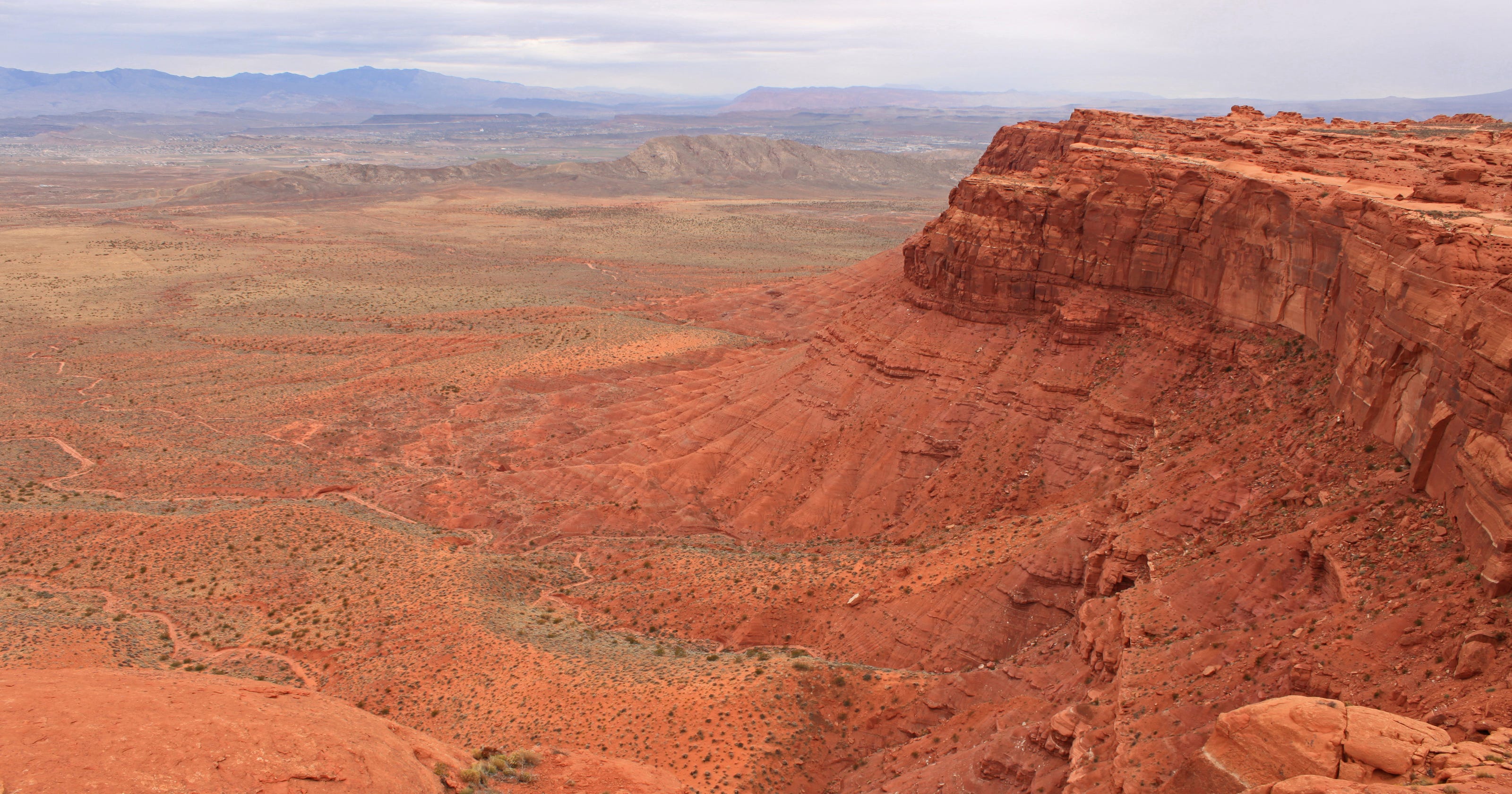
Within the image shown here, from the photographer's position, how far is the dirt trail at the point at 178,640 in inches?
1112

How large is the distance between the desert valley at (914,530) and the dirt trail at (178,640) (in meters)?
0.14

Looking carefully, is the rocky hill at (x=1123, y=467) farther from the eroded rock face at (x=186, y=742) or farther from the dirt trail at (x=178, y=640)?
the eroded rock face at (x=186, y=742)

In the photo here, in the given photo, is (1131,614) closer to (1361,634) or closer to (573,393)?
(1361,634)

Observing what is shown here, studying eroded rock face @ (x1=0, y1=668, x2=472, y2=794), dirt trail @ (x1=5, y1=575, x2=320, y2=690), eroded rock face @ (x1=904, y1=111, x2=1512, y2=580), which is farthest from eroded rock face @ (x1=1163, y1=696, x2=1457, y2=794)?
dirt trail @ (x1=5, y1=575, x2=320, y2=690)

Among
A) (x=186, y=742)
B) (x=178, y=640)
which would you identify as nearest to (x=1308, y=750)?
(x=186, y=742)

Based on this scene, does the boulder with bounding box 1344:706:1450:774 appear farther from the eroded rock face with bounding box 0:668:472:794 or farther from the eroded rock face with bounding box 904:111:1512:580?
the eroded rock face with bounding box 0:668:472:794

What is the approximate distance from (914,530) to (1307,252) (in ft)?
50.5

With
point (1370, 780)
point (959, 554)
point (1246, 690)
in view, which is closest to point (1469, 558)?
point (1246, 690)

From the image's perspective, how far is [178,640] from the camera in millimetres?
29469

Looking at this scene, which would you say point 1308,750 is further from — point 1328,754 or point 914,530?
point 914,530

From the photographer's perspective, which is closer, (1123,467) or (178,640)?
(178,640)

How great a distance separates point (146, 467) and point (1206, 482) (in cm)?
4513

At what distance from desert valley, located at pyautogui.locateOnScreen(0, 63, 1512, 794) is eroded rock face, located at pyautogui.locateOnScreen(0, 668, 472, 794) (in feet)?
0.31

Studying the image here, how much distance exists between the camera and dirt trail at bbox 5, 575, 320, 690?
2823 cm
